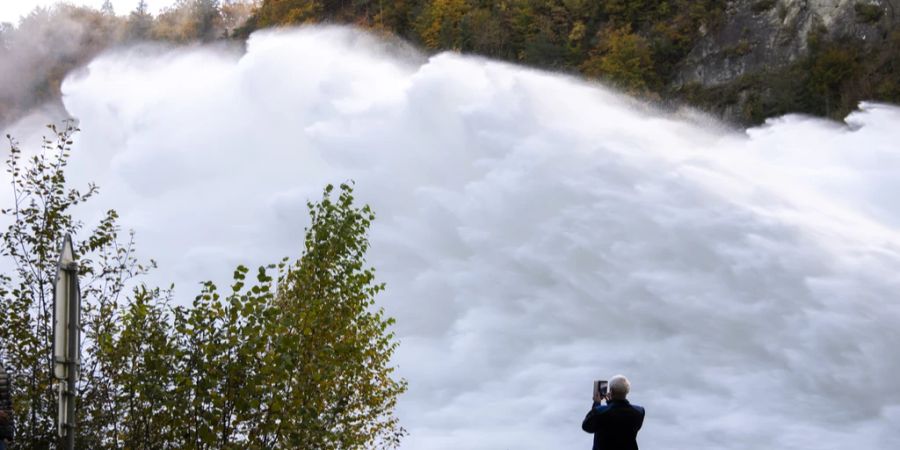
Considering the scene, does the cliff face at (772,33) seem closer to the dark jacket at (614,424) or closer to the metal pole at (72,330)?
the dark jacket at (614,424)

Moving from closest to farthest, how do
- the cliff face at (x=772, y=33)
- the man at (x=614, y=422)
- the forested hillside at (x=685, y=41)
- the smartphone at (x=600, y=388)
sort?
the man at (x=614, y=422), the smartphone at (x=600, y=388), the forested hillside at (x=685, y=41), the cliff face at (x=772, y=33)

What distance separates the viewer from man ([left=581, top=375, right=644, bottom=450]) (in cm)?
1102

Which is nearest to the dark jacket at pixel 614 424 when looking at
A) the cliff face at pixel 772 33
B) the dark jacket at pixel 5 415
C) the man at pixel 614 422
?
the man at pixel 614 422

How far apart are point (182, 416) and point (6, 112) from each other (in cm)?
11949

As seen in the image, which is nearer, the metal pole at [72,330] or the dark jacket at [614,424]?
the metal pole at [72,330]

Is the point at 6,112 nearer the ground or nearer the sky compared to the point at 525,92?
nearer the sky

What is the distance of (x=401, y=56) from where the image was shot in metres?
84.8

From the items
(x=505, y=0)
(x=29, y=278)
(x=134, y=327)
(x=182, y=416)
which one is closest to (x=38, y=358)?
(x=29, y=278)

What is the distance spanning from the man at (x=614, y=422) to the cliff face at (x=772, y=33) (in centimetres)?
5788

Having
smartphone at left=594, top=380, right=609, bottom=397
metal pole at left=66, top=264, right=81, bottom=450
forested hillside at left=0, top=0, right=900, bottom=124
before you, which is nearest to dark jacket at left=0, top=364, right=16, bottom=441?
metal pole at left=66, top=264, right=81, bottom=450

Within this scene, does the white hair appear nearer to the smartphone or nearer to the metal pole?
the smartphone

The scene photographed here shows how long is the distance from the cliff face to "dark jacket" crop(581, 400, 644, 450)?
190 ft

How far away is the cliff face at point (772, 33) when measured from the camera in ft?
214

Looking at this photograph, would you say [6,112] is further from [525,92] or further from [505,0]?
[525,92]
